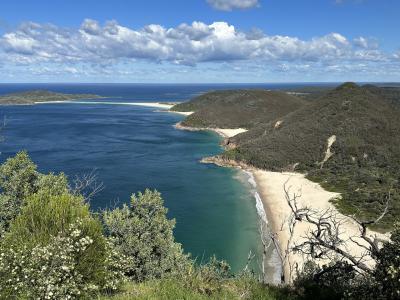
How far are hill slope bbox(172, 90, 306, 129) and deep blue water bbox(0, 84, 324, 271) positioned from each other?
13.3m

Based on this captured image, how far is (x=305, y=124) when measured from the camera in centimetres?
9056

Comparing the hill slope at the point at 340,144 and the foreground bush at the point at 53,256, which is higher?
the foreground bush at the point at 53,256

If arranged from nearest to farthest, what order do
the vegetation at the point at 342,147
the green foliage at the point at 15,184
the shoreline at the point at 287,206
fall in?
the green foliage at the point at 15,184 → the shoreline at the point at 287,206 → the vegetation at the point at 342,147

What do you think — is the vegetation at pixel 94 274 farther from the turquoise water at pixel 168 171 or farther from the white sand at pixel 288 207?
the white sand at pixel 288 207

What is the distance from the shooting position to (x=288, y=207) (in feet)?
173

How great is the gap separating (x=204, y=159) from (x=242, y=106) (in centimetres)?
7115

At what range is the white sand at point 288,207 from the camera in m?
39.2

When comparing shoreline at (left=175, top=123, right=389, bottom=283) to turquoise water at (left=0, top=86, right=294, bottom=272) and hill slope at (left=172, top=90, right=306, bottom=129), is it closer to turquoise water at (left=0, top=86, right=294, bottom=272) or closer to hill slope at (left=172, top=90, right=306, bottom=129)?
turquoise water at (left=0, top=86, right=294, bottom=272)

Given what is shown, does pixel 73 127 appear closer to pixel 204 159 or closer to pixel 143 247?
pixel 204 159

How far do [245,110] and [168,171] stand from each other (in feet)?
258

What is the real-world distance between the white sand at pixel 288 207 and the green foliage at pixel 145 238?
13.8 meters

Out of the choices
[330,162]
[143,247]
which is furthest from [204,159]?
[143,247]

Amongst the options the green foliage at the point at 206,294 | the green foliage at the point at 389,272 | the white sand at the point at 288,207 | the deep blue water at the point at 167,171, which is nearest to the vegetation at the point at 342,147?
the white sand at the point at 288,207

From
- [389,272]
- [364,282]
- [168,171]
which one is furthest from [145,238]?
[168,171]
